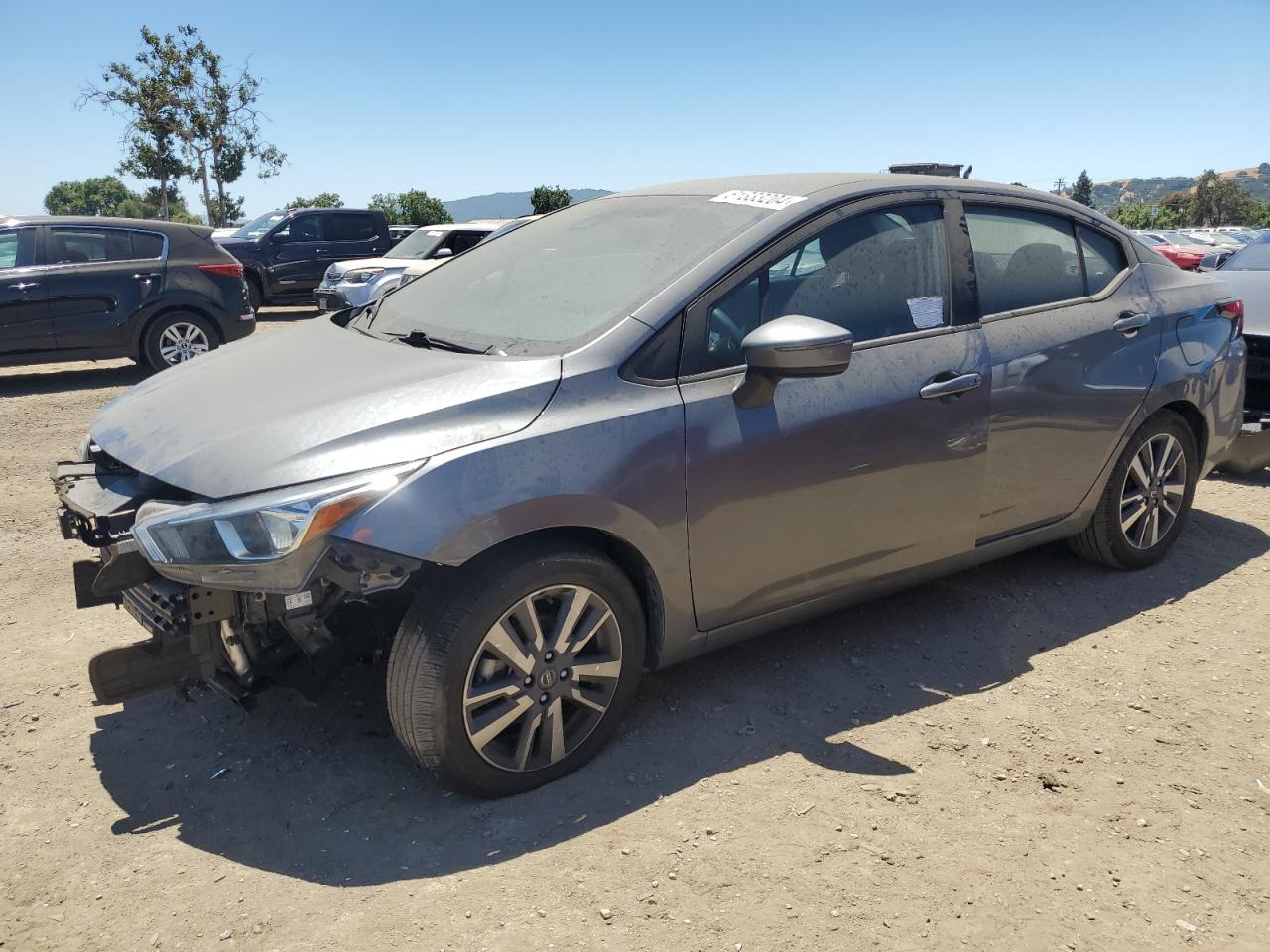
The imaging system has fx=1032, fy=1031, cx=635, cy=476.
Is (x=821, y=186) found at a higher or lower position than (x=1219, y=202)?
lower

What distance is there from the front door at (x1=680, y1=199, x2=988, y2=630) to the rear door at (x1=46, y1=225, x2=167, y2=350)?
8.34m

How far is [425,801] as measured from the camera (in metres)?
2.98

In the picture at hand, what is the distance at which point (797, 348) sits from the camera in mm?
2984

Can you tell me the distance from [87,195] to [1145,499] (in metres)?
126

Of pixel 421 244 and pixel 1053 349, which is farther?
pixel 421 244

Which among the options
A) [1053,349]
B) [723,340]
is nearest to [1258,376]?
[1053,349]

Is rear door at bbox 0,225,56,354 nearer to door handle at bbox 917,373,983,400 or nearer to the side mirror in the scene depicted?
the side mirror

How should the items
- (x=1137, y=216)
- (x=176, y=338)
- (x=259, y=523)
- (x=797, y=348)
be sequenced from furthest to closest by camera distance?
(x=1137, y=216)
(x=176, y=338)
(x=797, y=348)
(x=259, y=523)

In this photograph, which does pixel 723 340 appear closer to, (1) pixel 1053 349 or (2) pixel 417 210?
(1) pixel 1053 349

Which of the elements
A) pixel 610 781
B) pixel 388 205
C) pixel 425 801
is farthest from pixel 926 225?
pixel 388 205

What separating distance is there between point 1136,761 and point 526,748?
75.2 inches

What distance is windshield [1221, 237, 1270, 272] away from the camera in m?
7.66

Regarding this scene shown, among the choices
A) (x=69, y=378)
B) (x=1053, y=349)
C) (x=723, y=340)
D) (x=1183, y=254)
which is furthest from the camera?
(x=1183, y=254)

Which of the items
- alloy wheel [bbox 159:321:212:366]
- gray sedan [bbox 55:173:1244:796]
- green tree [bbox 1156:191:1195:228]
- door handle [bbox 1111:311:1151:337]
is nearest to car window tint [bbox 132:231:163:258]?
alloy wheel [bbox 159:321:212:366]
